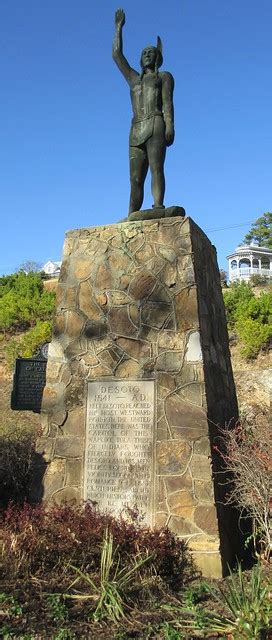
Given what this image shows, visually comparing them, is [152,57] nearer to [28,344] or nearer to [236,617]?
[236,617]

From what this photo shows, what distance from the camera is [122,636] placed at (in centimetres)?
319

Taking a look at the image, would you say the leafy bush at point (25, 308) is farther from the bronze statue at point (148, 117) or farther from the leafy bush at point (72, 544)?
the leafy bush at point (72, 544)

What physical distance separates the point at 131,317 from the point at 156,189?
1440mm

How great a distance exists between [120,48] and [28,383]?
181 inches

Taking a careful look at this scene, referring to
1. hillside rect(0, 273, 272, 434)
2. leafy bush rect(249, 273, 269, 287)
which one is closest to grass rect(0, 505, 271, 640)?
hillside rect(0, 273, 272, 434)

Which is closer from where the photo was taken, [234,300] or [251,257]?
[234,300]

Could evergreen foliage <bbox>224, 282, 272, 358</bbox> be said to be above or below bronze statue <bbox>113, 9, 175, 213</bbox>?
above

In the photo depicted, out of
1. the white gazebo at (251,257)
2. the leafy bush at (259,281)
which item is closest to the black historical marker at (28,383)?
the leafy bush at (259,281)

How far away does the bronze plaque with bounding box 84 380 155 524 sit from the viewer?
16.1ft

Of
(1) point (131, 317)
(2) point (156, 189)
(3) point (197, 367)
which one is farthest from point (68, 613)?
(2) point (156, 189)

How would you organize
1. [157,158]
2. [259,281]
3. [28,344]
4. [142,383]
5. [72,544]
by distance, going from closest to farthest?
1. [72,544]
2. [142,383]
3. [157,158]
4. [28,344]
5. [259,281]

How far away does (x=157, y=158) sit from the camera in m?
5.85

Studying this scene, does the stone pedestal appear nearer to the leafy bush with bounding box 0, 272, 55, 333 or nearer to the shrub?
the shrub

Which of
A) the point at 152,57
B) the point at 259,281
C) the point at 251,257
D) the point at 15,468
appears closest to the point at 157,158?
the point at 152,57
